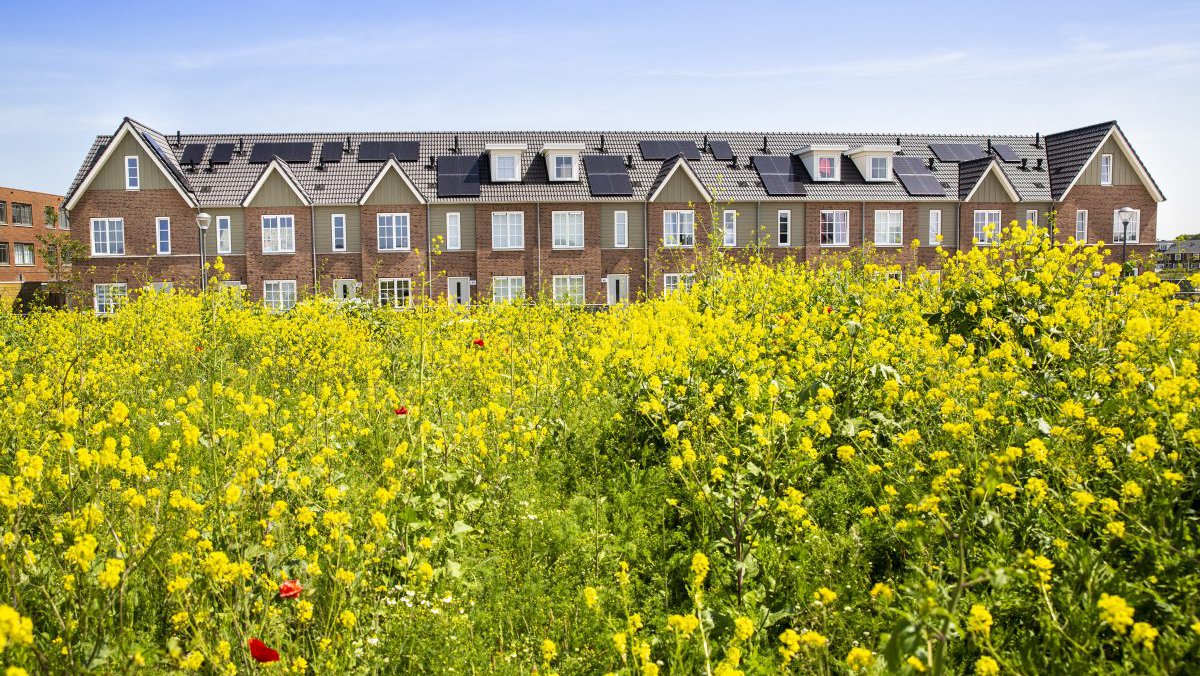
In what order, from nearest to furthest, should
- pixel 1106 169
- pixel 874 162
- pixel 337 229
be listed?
pixel 337 229, pixel 874 162, pixel 1106 169

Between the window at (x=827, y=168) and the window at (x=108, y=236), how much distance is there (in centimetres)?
2955

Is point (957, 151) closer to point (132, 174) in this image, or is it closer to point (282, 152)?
point (282, 152)

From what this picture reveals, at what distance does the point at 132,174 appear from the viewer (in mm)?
30688

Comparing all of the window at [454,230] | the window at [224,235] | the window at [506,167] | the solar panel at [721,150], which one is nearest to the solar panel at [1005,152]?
the solar panel at [721,150]

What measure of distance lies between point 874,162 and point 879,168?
388 millimetres

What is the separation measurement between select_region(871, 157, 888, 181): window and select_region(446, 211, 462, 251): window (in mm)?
18696

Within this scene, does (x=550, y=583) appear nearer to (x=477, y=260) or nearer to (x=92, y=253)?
(x=477, y=260)

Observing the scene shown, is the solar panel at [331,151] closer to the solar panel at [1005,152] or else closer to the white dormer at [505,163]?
the white dormer at [505,163]

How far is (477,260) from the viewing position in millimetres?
31219

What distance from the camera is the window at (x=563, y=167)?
3250cm

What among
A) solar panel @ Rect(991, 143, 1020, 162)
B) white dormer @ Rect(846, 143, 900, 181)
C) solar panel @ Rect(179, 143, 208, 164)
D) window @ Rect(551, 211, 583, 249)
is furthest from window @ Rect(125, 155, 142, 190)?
solar panel @ Rect(991, 143, 1020, 162)

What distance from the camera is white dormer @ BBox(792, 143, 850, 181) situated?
1348 inches

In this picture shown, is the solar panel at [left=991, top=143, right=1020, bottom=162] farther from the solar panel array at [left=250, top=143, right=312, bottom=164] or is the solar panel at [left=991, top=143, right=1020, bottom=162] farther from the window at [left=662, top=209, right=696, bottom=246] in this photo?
the solar panel array at [left=250, top=143, right=312, bottom=164]

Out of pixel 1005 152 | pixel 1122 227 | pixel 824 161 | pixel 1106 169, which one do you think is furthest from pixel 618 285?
pixel 1122 227
